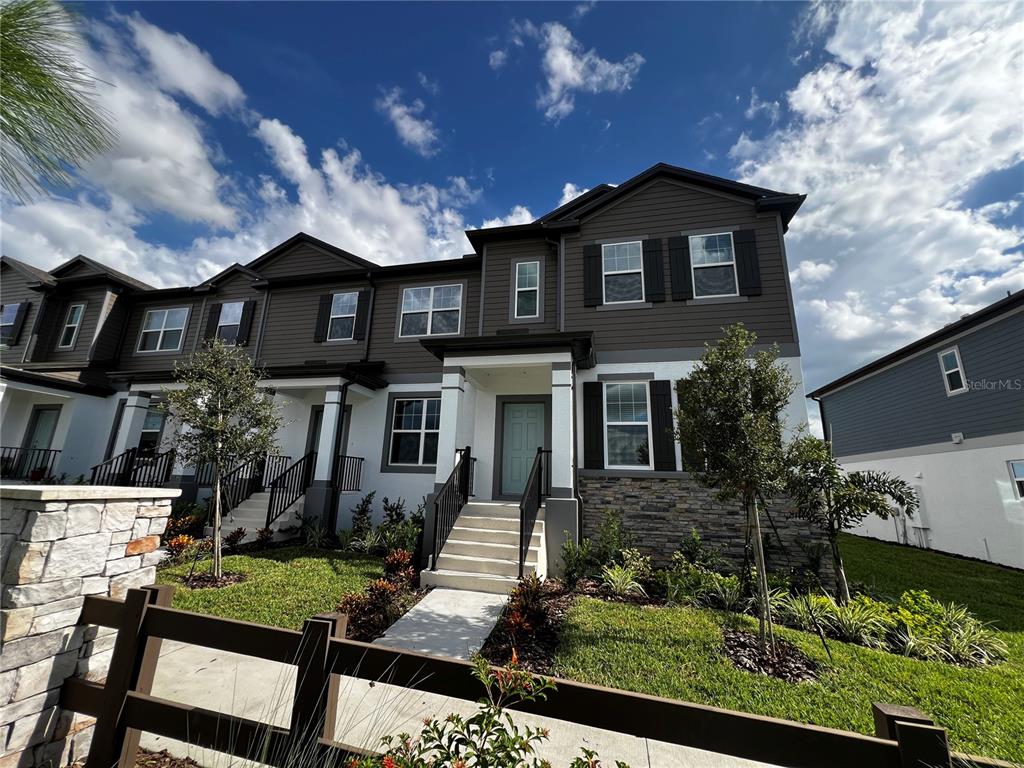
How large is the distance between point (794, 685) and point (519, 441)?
6.65 metres

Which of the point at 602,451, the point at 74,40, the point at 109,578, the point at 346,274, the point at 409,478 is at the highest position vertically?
the point at 346,274

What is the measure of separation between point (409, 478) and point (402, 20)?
9362 millimetres

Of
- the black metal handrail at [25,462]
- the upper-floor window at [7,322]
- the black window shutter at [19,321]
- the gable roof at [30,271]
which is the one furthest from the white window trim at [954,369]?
the upper-floor window at [7,322]

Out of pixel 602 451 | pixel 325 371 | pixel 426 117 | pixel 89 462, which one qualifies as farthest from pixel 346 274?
pixel 89 462

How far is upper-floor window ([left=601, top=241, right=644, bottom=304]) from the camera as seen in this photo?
Result: 32.1ft

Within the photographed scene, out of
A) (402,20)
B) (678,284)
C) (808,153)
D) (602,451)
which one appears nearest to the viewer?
(402,20)

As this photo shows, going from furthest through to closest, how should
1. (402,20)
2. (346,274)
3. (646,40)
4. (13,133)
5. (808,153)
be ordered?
1. (346,274)
2. (808,153)
3. (646,40)
4. (402,20)
5. (13,133)

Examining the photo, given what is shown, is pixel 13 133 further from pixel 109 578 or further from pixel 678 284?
pixel 678 284

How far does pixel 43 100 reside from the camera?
85.0 inches

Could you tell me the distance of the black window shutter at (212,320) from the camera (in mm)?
13576

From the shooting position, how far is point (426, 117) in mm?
8992

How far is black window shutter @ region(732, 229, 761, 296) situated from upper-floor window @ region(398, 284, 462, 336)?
22.9 feet

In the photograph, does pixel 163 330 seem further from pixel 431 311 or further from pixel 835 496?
pixel 835 496

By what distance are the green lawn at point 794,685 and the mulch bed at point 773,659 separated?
0.40ft
